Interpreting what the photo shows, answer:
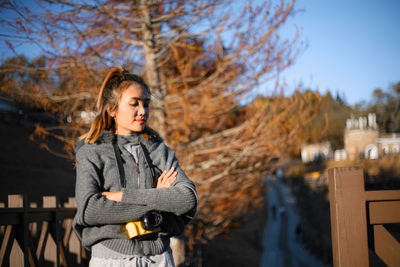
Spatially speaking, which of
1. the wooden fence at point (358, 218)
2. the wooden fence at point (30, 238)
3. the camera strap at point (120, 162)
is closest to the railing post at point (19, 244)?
the wooden fence at point (30, 238)

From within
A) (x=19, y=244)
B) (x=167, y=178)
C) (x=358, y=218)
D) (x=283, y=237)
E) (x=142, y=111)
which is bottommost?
(x=283, y=237)

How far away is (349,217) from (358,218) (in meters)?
0.04

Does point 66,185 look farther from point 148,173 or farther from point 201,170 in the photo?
point 148,173

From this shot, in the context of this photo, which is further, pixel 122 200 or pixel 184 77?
pixel 184 77

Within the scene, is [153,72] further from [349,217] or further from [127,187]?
[349,217]

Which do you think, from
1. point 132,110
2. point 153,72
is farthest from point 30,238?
point 153,72

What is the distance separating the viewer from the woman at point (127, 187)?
1.62 meters

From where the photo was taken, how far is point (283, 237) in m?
23.8

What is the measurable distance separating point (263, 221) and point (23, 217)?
2660cm

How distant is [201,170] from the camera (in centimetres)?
569

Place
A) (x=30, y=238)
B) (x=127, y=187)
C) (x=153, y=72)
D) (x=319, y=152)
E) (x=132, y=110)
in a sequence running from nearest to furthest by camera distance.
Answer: (x=127, y=187) < (x=132, y=110) < (x=30, y=238) < (x=153, y=72) < (x=319, y=152)

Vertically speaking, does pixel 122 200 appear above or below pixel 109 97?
below

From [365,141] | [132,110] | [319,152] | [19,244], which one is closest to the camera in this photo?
[132,110]

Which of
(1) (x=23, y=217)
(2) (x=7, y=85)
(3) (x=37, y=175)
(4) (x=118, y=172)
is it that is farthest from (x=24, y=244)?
(3) (x=37, y=175)
